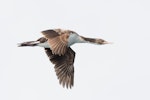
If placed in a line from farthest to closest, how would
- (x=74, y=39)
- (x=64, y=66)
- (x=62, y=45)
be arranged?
1. (x=64, y=66)
2. (x=74, y=39)
3. (x=62, y=45)

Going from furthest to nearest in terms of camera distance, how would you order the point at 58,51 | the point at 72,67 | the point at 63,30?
the point at 72,67 < the point at 63,30 < the point at 58,51

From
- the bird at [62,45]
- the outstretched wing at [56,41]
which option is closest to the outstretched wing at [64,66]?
the bird at [62,45]

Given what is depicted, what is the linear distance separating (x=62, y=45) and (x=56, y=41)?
395 mm

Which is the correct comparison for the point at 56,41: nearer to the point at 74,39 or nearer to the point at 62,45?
the point at 62,45

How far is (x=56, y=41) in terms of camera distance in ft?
95.6

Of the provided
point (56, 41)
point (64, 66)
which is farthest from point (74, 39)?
point (64, 66)

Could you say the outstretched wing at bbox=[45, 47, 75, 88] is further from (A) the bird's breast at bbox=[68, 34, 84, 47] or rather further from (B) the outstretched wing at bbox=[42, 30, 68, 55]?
(B) the outstretched wing at bbox=[42, 30, 68, 55]

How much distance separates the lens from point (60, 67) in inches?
1313

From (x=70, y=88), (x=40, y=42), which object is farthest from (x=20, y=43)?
(x=70, y=88)

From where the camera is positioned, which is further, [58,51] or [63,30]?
[63,30]

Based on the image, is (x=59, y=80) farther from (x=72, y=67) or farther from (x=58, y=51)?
(x=58, y=51)

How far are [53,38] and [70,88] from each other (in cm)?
422

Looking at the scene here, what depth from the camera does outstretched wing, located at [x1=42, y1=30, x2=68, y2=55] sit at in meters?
28.5

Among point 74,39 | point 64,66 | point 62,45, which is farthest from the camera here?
point 64,66
